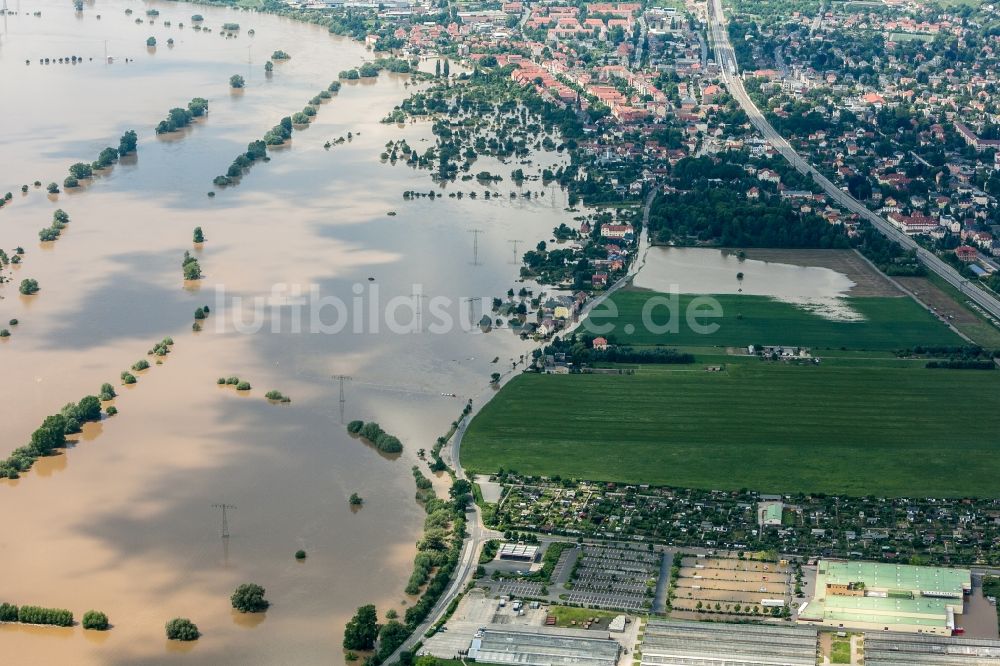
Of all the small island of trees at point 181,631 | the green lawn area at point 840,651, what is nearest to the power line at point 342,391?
the small island of trees at point 181,631

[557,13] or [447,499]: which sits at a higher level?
[557,13]

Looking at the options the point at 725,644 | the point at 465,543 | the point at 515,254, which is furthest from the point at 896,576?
the point at 515,254

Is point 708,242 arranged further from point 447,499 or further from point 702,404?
point 447,499

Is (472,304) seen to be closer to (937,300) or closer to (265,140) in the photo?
(937,300)

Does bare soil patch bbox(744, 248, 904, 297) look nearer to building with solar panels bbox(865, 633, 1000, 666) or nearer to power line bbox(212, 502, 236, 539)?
building with solar panels bbox(865, 633, 1000, 666)

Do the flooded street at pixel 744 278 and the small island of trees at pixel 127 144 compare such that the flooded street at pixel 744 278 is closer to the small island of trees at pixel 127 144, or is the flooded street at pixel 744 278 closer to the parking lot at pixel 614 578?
the parking lot at pixel 614 578

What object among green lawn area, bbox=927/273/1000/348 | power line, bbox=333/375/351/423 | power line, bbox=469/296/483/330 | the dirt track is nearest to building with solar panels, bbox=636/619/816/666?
power line, bbox=333/375/351/423

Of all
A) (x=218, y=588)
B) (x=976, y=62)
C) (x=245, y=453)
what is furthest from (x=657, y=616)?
(x=976, y=62)
